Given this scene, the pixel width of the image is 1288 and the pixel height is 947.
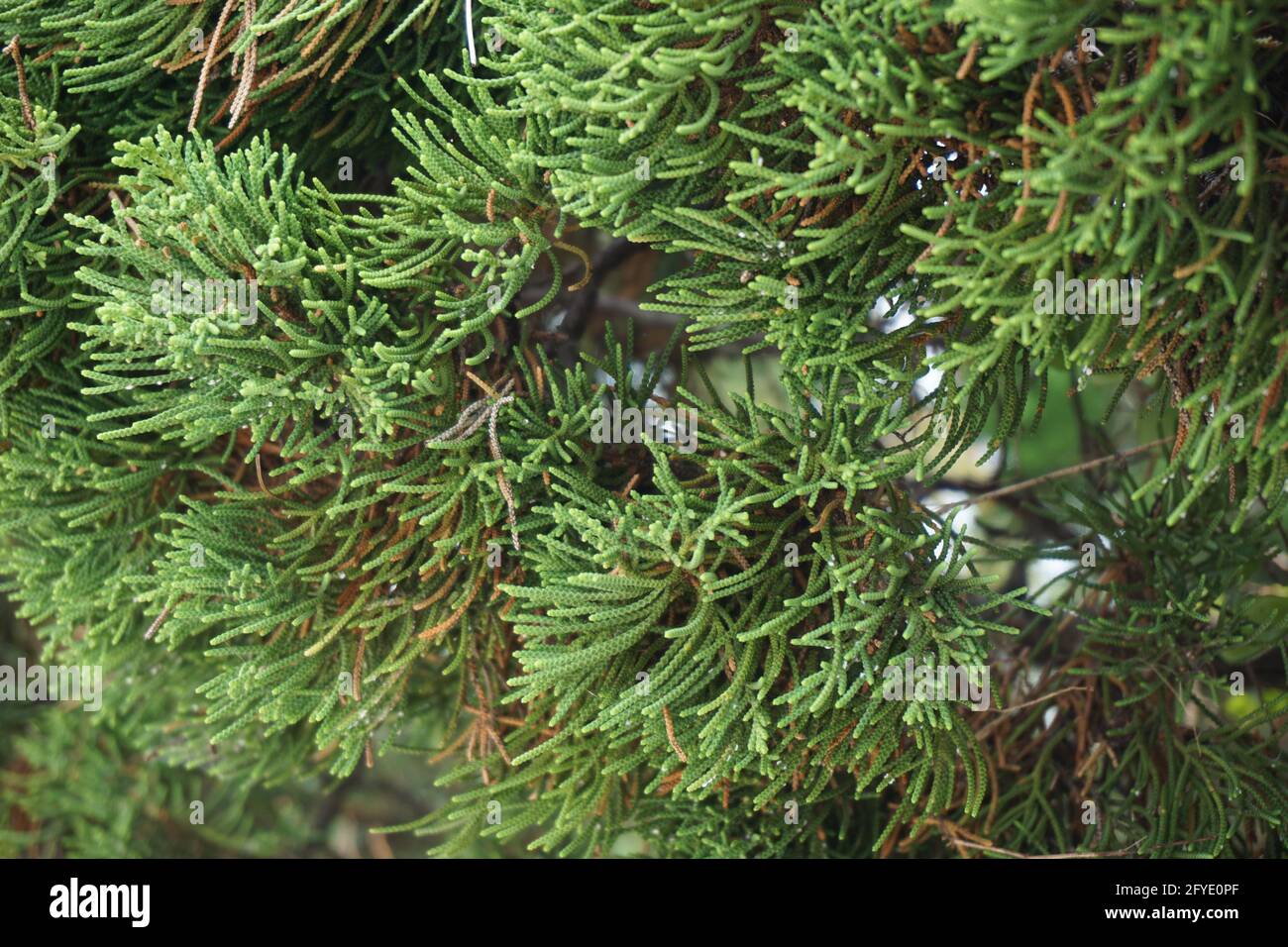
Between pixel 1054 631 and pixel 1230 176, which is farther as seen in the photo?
pixel 1054 631

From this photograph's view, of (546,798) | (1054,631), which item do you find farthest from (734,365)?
(546,798)

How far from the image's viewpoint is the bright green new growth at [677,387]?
106 cm

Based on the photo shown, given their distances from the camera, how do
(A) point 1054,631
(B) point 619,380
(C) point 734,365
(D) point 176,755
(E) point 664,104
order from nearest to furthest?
(E) point 664,104 → (B) point 619,380 → (A) point 1054,631 → (D) point 176,755 → (C) point 734,365

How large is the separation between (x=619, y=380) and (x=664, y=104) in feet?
1.17

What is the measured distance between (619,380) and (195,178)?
0.57 metres

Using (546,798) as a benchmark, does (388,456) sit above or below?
above

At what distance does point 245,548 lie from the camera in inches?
56.1

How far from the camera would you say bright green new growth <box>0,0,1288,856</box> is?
106cm

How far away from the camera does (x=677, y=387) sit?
133 centimetres

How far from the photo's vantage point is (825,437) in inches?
49.9

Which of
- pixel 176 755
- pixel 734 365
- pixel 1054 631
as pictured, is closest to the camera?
pixel 1054 631
